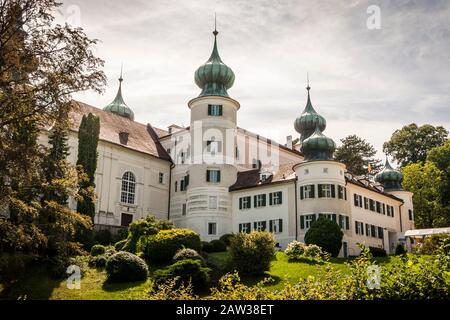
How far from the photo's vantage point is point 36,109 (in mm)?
15352

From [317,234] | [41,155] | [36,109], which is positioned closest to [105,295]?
[41,155]

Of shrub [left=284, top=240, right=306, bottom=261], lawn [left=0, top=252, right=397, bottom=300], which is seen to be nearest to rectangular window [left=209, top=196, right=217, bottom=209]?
shrub [left=284, top=240, right=306, bottom=261]

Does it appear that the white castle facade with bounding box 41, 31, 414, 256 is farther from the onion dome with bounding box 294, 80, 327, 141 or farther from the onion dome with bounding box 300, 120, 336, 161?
the onion dome with bounding box 294, 80, 327, 141

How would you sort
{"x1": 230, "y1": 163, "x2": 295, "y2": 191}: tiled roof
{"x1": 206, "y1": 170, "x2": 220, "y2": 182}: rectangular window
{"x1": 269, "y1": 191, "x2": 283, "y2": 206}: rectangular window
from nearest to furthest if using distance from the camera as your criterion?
{"x1": 269, "y1": 191, "x2": 283, "y2": 206}: rectangular window → {"x1": 230, "y1": 163, "x2": 295, "y2": 191}: tiled roof → {"x1": 206, "y1": 170, "x2": 220, "y2": 182}: rectangular window

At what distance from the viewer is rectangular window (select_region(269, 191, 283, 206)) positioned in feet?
132

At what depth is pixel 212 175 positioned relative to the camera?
4394 centimetres

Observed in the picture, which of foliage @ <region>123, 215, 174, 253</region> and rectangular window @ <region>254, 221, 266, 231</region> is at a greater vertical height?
rectangular window @ <region>254, 221, 266, 231</region>

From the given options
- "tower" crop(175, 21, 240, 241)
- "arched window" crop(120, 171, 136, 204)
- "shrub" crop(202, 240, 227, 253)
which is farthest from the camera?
"arched window" crop(120, 171, 136, 204)

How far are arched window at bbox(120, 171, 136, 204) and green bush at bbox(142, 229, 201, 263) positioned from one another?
15.6 m

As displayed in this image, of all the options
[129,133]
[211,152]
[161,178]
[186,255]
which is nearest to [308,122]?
[211,152]

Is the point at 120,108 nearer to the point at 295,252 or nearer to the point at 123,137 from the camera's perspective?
the point at 123,137

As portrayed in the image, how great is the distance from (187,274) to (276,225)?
18501 millimetres

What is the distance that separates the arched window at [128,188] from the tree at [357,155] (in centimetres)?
3464

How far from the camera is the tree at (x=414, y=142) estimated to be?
206 feet
